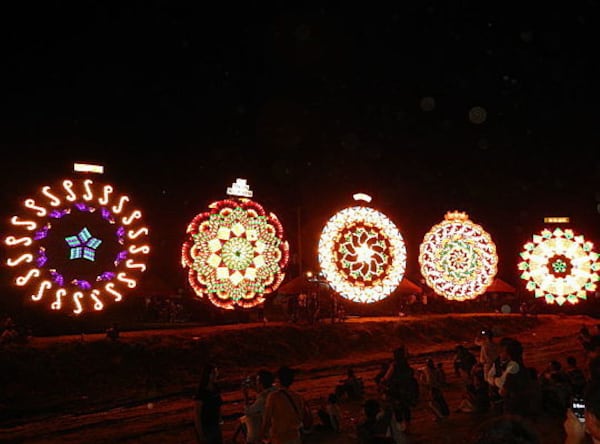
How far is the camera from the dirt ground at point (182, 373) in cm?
1376

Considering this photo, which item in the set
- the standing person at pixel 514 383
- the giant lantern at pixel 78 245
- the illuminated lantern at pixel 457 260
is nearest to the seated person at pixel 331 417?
the standing person at pixel 514 383

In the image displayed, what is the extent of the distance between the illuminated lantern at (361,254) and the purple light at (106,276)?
10022 mm

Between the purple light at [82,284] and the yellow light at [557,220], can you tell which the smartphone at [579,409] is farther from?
the yellow light at [557,220]

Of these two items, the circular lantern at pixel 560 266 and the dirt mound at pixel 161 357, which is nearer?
the dirt mound at pixel 161 357

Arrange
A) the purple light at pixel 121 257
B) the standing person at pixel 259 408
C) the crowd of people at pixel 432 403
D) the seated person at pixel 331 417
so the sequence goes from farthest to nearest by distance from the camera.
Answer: the purple light at pixel 121 257 → the seated person at pixel 331 417 → the standing person at pixel 259 408 → the crowd of people at pixel 432 403

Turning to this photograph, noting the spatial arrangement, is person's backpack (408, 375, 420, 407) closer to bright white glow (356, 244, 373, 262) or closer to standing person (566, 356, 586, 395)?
standing person (566, 356, 586, 395)

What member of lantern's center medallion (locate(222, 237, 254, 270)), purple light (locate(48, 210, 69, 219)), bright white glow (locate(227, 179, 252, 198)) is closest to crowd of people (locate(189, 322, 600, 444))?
lantern's center medallion (locate(222, 237, 254, 270))

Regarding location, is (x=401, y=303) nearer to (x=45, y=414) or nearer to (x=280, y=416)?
(x=45, y=414)

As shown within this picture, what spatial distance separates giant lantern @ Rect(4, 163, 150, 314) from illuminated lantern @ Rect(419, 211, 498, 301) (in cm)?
1807

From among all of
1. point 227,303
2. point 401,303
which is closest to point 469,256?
point 401,303

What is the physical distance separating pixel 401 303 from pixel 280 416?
31492 millimetres

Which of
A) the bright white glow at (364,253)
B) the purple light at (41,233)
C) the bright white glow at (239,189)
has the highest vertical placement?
the bright white glow at (239,189)

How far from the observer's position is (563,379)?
1383cm

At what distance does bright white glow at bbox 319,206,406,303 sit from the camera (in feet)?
94.6
